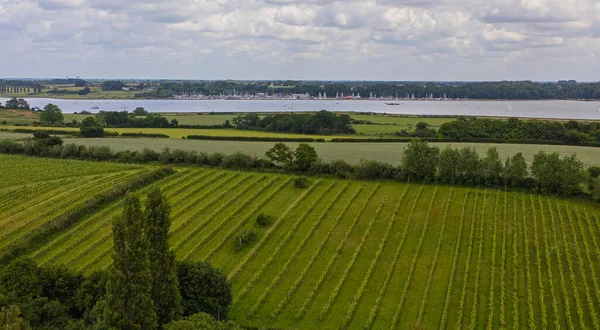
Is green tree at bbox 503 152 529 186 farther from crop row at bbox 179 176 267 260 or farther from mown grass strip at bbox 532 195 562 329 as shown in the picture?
crop row at bbox 179 176 267 260

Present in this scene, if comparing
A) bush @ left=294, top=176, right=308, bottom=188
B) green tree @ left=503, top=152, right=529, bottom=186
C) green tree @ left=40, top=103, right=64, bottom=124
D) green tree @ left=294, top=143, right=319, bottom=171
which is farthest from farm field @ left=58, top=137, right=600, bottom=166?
green tree @ left=40, top=103, right=64, bottom=124

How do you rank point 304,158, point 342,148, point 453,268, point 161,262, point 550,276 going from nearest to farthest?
1. point 161,262
2. point 550,276
3. point 453,268
4. point 304,158
5. point 342,148

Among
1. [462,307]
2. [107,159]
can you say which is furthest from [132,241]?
[107,159]

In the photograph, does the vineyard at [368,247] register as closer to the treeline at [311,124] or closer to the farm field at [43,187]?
the farm field at [43,187]

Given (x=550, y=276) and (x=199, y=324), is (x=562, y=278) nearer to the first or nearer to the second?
(x=550, y=276)

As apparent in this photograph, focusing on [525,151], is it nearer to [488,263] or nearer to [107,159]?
[488,263]

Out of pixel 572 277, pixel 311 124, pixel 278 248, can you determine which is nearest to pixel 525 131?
pixel 311 124
